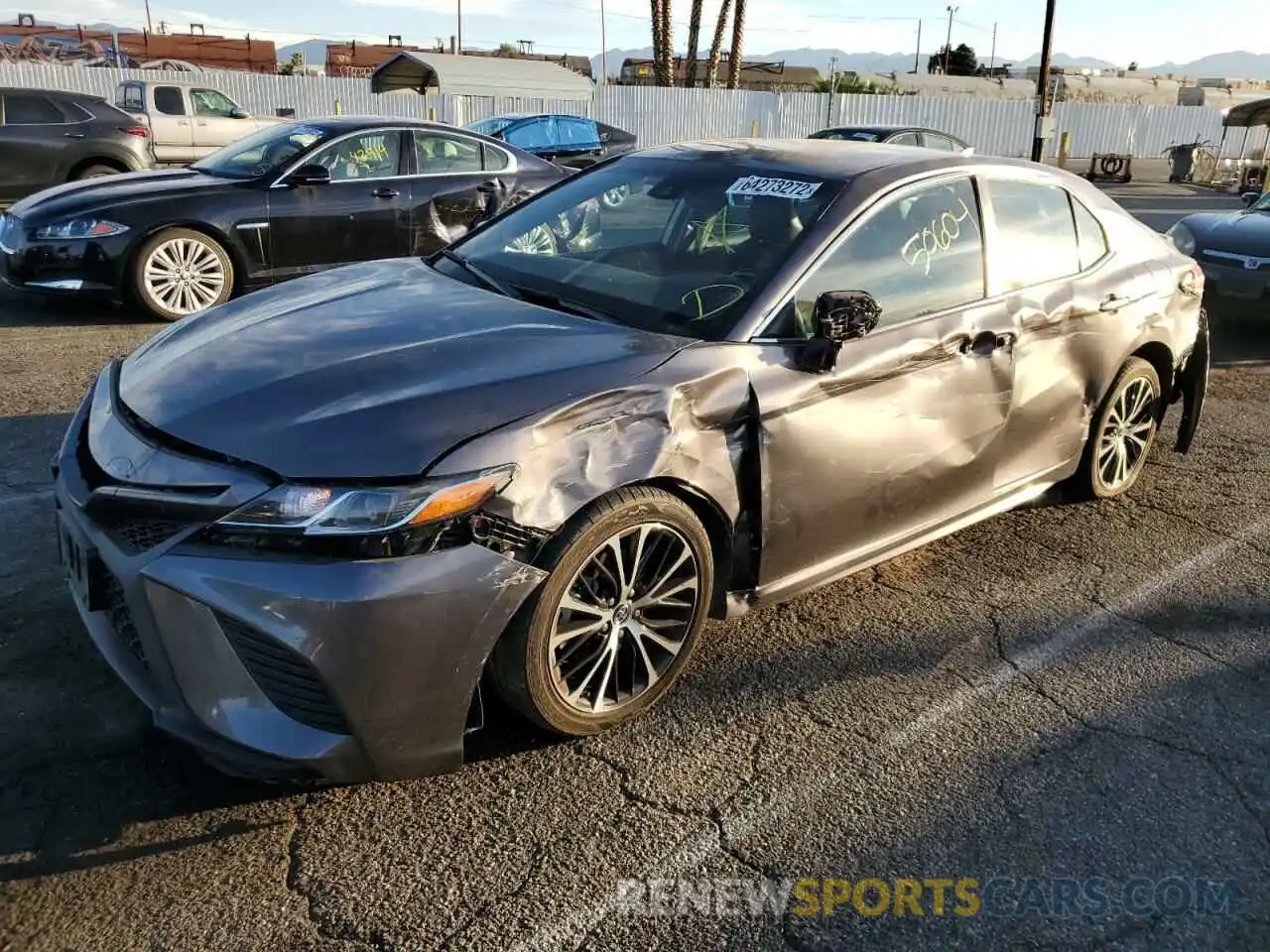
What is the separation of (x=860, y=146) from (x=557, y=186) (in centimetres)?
125

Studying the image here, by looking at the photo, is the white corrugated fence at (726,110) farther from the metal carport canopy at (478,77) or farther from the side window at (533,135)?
the side window at (533,135)

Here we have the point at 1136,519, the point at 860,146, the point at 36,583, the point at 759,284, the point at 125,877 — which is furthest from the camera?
the point at 1136,519

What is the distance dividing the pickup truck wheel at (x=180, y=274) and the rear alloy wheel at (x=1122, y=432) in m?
5.81

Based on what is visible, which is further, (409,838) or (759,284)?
(759,284)

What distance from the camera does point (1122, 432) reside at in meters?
4.93

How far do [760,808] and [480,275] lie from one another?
2.12 meters

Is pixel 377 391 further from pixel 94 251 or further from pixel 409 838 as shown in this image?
pixel 94 251

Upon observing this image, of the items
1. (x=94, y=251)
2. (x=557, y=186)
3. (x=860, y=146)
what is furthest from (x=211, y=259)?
(x=860, y=146)

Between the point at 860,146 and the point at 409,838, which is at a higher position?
the point at 860,146

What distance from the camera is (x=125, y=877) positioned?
7.91 ft

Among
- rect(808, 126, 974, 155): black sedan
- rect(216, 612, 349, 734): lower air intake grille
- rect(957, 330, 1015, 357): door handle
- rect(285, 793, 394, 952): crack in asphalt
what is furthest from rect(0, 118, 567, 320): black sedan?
rect(808, 126, 974, 155): black sedan

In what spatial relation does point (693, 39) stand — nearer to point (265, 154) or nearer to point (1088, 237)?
point (265, 154)

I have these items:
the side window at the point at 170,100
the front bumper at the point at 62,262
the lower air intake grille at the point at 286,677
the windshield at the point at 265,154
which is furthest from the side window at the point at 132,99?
the lower air intake grille at the point at 286,677

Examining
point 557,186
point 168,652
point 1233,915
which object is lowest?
point 1233,915
